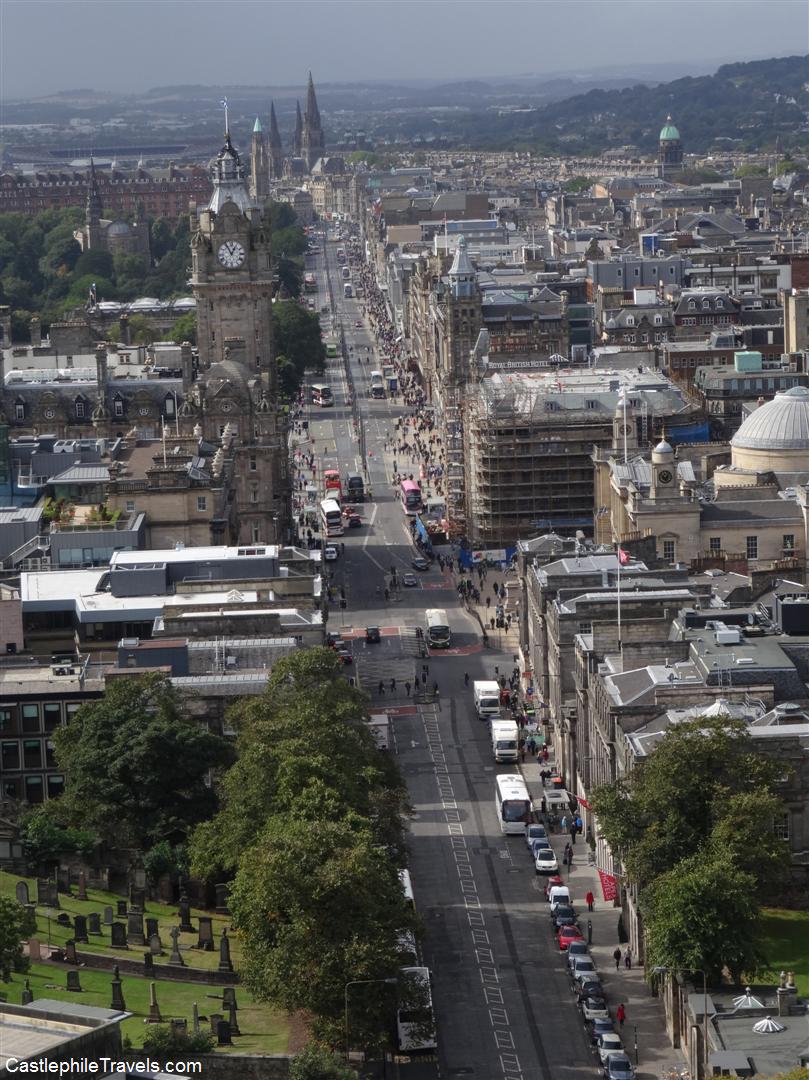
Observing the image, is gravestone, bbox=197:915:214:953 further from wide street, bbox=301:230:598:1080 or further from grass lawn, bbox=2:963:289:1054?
wide street, bbox=301:230:598:1080

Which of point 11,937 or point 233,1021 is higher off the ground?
point 11,937

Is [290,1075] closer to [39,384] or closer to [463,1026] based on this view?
[463,1026]

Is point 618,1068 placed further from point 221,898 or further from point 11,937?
point 221,898

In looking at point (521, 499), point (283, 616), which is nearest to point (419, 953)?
point (283, 616)

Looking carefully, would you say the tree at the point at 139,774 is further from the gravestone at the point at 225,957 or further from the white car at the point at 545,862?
the white car at the point at 545,862

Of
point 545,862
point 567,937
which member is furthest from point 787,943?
point 545,862

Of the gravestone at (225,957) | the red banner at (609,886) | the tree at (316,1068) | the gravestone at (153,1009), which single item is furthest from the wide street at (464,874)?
the tree at (316,1068)
